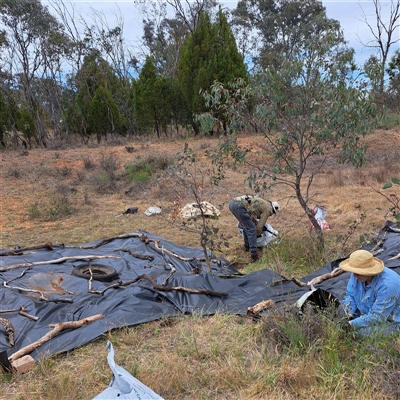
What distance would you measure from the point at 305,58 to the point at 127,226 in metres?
4.37

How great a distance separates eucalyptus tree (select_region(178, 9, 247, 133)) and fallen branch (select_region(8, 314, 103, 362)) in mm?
14466

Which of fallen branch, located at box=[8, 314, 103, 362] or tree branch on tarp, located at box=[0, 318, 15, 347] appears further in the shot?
tree branch on tarp, located at box=[0, 318, 15, 347]

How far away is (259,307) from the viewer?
11.1 feet

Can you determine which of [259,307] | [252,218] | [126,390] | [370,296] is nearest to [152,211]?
[252,218]

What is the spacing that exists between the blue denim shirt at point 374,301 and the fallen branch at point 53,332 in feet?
6.79

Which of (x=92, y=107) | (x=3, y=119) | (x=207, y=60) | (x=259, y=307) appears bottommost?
(x=259, y=307)

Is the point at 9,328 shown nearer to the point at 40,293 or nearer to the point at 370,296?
the point at 40,293

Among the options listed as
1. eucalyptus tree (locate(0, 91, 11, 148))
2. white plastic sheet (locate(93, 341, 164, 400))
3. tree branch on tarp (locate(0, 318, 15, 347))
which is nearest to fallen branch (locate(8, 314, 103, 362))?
tree branch on tarp (locate(0, 318, 15, 347))

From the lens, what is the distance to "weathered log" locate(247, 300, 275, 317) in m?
3.37

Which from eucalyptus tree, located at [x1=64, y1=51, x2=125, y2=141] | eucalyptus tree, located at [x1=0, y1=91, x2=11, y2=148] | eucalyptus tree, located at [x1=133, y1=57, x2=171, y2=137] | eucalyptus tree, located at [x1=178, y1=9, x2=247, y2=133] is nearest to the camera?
eucalyptus tree, located at [x1=178, y1=9, x2=247, y2=133]

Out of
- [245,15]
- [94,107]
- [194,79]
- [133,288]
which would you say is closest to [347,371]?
[133,288]

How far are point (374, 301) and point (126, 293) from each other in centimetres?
221

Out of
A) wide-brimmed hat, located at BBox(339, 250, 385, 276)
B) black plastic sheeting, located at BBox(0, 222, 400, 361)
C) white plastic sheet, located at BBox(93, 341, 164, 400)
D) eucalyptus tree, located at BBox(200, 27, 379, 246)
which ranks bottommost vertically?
black plastic sheeting, located at BBox(0, 222, 400, 361)

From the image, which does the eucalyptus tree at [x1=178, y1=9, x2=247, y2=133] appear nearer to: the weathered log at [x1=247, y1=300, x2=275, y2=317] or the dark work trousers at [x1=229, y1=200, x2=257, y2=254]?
the dark work trousers at [x1=229, y1=200, x2=257, y2=254]
